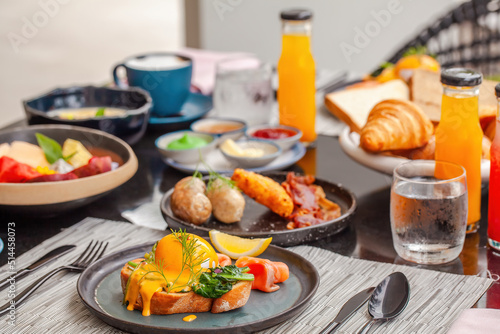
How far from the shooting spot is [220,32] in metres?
4.72

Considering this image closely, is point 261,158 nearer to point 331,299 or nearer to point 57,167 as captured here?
point 57,167

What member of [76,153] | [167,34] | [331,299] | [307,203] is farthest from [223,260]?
[167,34]

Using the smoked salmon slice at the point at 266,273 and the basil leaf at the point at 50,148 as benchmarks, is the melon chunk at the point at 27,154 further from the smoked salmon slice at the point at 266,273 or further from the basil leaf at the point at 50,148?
the smoked salmon slice at the point at 266,273

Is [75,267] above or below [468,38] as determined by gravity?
below

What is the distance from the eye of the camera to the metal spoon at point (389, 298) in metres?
0.96

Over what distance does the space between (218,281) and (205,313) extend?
6cm

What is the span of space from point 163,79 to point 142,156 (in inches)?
11.7

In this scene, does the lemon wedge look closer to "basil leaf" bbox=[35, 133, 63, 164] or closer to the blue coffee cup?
"basil leaf" bbox=[35, 133, 63, 164]

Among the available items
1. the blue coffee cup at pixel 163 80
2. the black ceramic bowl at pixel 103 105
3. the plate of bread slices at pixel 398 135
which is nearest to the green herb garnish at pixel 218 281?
the plate of bread slices at pixel 398 135

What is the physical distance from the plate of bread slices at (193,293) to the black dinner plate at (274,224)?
0.54 feet

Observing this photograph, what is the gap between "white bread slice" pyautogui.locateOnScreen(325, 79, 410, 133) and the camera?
183 cm

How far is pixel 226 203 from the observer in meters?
1.29

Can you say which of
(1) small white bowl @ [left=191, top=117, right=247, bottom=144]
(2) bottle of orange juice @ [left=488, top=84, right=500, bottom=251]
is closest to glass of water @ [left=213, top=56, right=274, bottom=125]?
(1) small white bowl @ [left=191, top=117, right=247, bottom=144]

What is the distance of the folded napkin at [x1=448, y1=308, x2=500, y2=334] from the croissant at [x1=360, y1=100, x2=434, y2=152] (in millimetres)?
507
